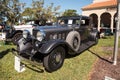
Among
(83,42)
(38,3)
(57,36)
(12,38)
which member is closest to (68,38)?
(57,36)

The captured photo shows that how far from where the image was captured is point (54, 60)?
4.73 metres

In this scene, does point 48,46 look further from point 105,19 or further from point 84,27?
point 105,19

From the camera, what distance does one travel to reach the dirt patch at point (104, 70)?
4.61 metres

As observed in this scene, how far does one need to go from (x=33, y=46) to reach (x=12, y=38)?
4480 mm

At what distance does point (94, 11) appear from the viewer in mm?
25406

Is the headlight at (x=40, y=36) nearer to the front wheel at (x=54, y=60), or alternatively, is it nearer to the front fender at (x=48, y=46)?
the front fender at (x=48, y=46)

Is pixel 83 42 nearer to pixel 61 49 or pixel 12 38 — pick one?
pixel 61 49

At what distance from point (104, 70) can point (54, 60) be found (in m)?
1.72

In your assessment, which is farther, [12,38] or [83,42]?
[12,38]

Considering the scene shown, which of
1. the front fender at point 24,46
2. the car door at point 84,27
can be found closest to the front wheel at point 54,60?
the front fender at point 24,46

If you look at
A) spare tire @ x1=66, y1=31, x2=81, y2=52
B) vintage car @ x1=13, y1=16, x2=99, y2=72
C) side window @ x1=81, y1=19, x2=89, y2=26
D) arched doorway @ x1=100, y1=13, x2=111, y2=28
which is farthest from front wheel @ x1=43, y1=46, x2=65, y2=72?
arched doorway @ x1=100, y1=13, x2=111, y2=28

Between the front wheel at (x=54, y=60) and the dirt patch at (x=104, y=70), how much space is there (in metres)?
1.09

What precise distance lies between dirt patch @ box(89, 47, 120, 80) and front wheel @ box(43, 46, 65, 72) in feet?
3.56

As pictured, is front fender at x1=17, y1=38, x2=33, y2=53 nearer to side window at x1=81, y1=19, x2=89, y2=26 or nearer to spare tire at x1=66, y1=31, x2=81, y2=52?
spare tire at x1=66, y1=31, x2=81, y2=52
